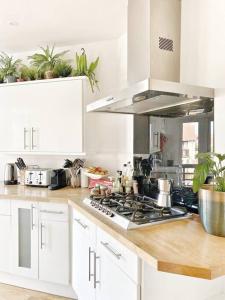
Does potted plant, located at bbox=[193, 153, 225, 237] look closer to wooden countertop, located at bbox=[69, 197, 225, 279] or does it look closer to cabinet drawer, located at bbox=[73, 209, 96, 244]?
wooden countertop, located at bbox=[69, 197, 225, 279]

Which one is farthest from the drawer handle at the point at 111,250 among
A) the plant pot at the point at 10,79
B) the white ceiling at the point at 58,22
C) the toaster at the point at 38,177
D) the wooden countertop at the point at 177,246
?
the plant pot at the point at 10,79

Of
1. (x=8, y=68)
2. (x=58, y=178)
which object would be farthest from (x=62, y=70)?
(x=58, y=178)

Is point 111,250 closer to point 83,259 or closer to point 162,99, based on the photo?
point 83,259

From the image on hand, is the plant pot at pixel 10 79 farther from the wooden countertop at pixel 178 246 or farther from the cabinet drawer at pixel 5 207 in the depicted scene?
the wooden countertop at pixel 178 246

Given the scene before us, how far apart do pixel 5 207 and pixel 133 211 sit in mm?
1497

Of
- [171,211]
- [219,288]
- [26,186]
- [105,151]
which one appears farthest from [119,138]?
[219,288]

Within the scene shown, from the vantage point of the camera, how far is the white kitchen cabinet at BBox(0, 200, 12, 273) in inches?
101

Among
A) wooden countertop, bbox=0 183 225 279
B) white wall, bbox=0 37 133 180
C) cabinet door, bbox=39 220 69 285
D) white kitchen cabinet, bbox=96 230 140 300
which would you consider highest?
white wall, bbox=0 37 133 180

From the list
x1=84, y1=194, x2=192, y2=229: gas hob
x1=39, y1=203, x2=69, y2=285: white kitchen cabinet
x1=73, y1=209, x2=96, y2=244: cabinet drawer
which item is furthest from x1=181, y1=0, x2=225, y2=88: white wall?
x1=39, y1=203, x2=69, y2=285: white kitchen cabinet

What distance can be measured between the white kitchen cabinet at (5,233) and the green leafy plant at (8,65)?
5.26 feet

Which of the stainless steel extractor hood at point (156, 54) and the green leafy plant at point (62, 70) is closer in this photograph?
the stainless steel extractor hood at point (156, 54)

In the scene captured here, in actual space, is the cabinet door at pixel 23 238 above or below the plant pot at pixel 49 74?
below

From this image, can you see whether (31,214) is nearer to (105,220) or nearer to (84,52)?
(105,220)

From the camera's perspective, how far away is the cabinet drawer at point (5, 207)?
8.37 ft
